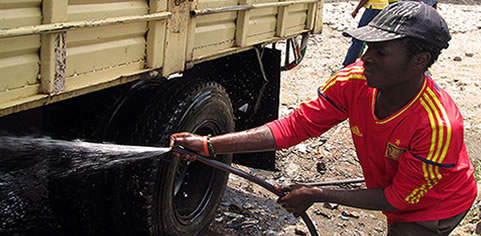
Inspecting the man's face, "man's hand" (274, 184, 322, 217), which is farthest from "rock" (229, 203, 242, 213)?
the man's face

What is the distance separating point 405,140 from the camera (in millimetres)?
2383

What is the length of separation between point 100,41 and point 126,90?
65 cm

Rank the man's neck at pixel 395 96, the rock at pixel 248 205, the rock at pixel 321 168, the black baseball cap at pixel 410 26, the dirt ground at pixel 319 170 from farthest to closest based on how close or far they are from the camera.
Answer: the rock at pixel 321 168
the rock at pixel 248 205
the dirt ground at pixel 319 170
the man's neck at pixel 395 96
the black baseball cap at pixel 410 26

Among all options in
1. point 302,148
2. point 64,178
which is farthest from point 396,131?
point 302,148

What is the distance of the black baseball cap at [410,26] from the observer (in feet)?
7.29

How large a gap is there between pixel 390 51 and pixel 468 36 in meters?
11.5

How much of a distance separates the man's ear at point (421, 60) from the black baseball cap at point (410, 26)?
0.21 ft

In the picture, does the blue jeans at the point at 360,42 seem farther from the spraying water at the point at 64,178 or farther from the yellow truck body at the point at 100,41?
the spraying water at the point at 64,178

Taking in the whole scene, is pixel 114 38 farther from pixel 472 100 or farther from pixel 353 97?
pixel 472 100

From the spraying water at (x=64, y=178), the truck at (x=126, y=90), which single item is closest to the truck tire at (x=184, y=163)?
→ the truck at (x=126, y=90)

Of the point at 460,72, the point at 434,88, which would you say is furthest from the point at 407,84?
the point at 460,72

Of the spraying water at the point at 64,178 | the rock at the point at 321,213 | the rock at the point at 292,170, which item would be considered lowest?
the rock at the point at 321,213

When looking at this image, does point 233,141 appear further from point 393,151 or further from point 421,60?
point 421,60

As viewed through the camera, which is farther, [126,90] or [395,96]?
[126,90]
